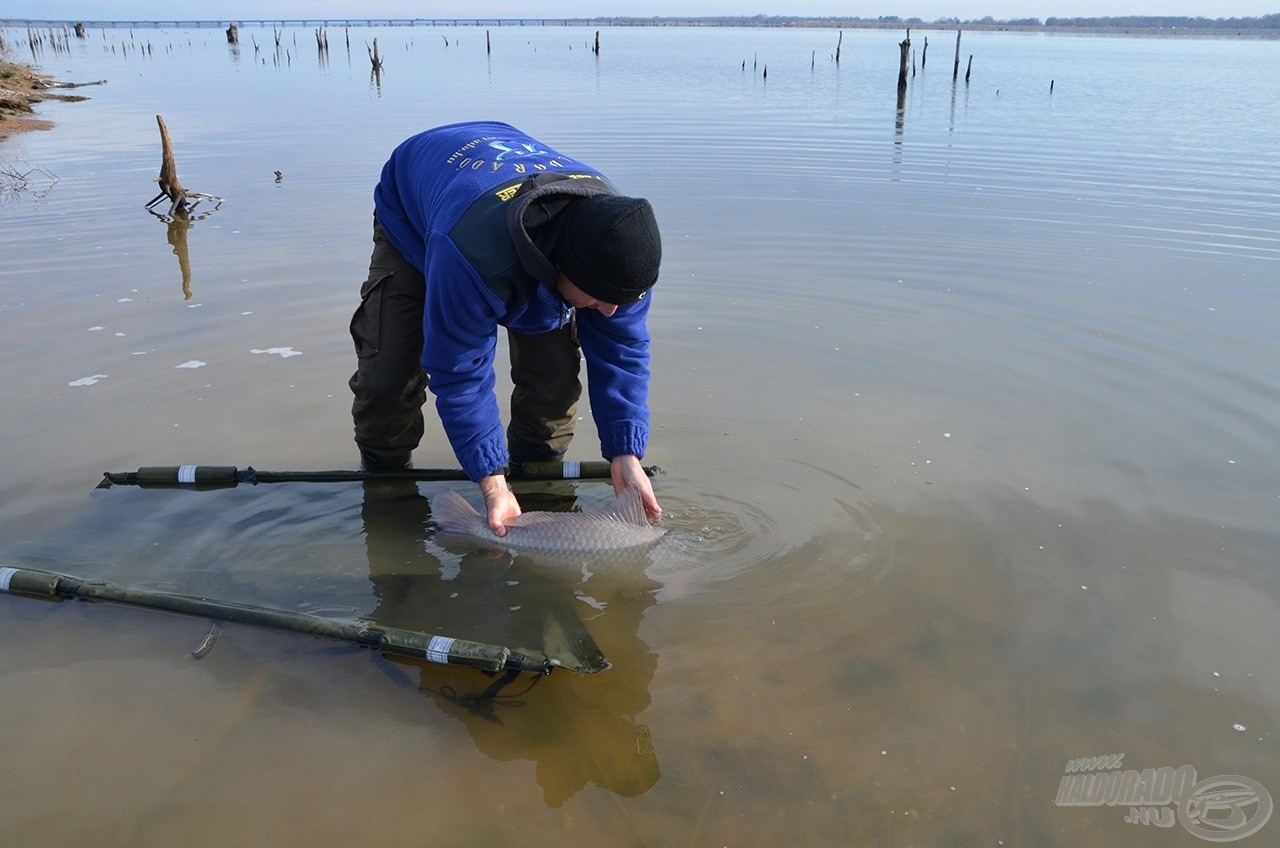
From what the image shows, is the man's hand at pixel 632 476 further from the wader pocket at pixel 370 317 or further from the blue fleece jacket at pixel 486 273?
the wader pocket at pixel 370 317

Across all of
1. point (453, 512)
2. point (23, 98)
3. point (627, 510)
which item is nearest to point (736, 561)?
point (627, 510)

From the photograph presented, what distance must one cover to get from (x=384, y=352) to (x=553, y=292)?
1086 millimetres

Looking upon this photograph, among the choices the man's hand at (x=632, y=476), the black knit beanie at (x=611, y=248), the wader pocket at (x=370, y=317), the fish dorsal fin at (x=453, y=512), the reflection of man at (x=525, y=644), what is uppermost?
the black knit beanie at (x=611, y=248)

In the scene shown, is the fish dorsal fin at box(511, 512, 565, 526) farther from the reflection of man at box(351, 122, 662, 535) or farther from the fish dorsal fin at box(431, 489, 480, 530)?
the fish dorsal fin at box(431, 489, 480, 530)

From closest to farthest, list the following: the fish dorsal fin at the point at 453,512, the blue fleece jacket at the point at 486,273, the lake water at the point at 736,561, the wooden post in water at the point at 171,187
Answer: the lake water at the point at 736,561 < the blue fleece jacket at the point at 486,273 < the fish dorsal fin at the point at 453,512 < the wooden post in water at the point at 171,187

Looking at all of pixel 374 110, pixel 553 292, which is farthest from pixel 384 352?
pixel 374 110

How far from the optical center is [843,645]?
10.0 feet

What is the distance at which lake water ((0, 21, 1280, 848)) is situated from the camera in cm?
248

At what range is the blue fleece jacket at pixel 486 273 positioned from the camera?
8.91ft

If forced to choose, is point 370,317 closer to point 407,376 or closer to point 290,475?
point 407,376

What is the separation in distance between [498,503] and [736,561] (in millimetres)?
932

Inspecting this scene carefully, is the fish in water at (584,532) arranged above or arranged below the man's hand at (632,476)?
below

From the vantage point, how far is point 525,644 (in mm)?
3094

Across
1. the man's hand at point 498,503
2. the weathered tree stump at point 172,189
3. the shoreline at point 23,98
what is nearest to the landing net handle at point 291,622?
the man's hand at point 498,503
